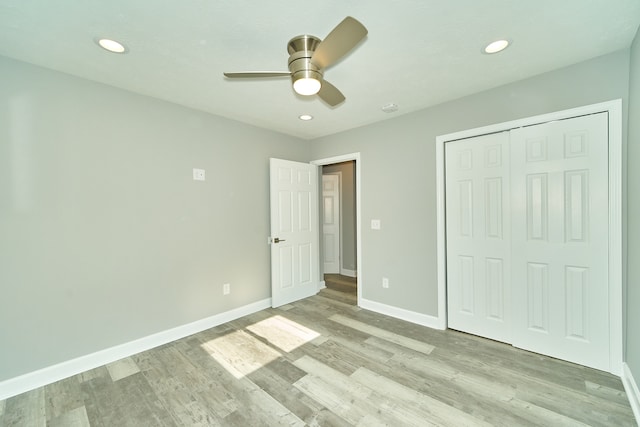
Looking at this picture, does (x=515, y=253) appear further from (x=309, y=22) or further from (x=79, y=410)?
(x=79, y=410)

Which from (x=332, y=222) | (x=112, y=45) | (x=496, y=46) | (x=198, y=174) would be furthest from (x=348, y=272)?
(x=112, y=45)

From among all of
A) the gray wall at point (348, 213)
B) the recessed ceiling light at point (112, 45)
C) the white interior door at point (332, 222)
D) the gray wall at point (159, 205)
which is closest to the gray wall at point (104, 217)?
the gray wall at point (159, 205)

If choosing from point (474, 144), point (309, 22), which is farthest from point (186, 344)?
point (474, 144)

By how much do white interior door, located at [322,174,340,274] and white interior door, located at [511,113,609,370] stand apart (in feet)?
11.2

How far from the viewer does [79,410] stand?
5.95 feet

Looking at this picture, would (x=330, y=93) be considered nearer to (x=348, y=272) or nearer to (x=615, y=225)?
(x=615, y=225)

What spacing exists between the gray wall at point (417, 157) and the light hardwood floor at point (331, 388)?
737 mm

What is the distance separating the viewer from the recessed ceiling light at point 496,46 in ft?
6.01

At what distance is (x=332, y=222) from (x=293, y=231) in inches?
73.0

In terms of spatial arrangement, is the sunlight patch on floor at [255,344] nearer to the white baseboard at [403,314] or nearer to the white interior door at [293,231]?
the white interior door at [293,231]

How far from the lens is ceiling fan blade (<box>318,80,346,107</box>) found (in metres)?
1.72

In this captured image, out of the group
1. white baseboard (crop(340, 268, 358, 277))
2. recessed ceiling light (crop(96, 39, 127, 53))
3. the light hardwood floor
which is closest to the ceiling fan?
recessed ceiling light (crop(96, 39, 127, 53))

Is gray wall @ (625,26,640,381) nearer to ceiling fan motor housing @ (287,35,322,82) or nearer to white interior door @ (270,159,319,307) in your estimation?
ceiling fan motor housing @ (287,35,322,82)

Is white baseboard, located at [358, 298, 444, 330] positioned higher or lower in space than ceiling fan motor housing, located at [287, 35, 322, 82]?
lower
